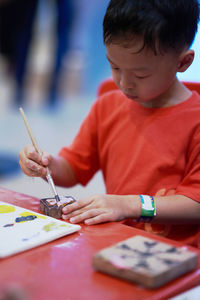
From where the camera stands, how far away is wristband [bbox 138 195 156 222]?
776 mm

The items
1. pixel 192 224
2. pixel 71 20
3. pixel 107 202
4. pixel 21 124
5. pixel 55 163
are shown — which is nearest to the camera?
pixel 107 202

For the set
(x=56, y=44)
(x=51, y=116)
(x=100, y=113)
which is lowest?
(x=51, y=116)

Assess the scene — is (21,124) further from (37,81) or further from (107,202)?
(107,202)

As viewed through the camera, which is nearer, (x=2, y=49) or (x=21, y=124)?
(x=21, y=124)

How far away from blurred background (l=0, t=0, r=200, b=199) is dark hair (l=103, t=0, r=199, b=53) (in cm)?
59

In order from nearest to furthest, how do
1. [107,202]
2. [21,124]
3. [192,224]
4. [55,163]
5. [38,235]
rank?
[38,235] < [107,202] < [192,224] < [55,163] < [21,124]

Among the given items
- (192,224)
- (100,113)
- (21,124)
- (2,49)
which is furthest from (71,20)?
(192,224)

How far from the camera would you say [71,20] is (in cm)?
408

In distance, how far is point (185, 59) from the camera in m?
0.84

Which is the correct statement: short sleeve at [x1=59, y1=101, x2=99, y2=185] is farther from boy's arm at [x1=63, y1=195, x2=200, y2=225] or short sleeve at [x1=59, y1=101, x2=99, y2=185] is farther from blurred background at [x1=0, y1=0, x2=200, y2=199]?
blurred background at [x1=0, y1=0, x2=200, y2=199]

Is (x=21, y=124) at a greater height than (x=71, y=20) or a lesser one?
lesser

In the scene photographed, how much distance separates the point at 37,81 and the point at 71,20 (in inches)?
51.6

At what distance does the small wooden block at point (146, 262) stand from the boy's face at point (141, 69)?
351 millimetres

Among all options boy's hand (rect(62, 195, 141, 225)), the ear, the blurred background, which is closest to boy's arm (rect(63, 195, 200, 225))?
boy's hand (rect(62, 195, 141, 225))
